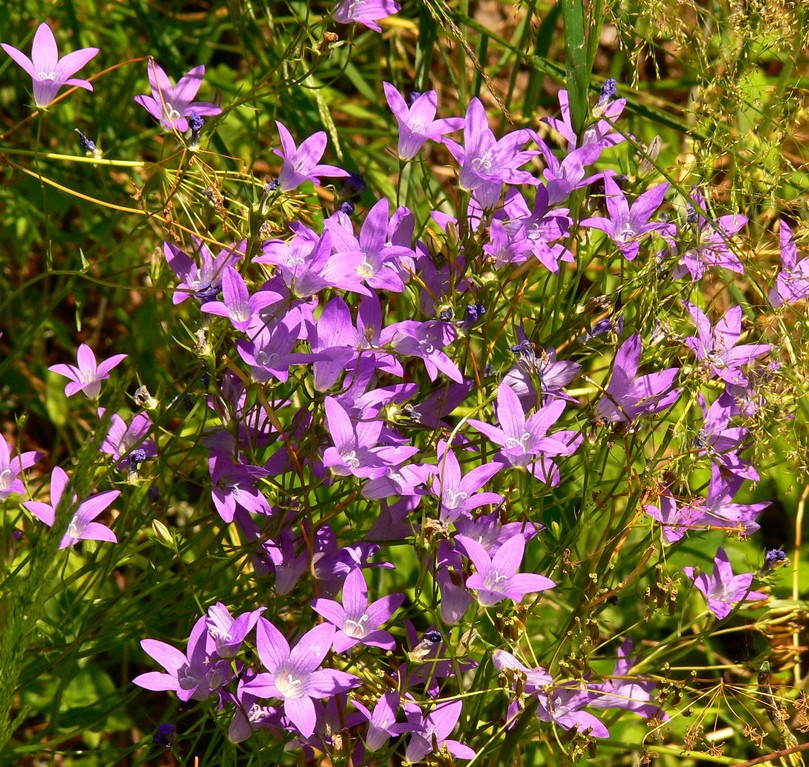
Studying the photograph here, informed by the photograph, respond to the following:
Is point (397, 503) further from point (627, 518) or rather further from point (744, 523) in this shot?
point (744, 523)

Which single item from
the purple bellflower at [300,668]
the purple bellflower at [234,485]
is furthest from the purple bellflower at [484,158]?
the purple bellflower at [300,668]

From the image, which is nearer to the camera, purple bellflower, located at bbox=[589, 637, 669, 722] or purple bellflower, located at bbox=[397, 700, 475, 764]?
purple bellflower, located at bbox=[397, 700, 475, 764]

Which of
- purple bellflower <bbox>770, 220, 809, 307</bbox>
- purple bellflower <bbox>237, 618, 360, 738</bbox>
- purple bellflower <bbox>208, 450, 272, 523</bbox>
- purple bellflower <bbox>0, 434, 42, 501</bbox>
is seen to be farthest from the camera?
purple bellflower <bbox>770, 220, 809, 307</bbox>

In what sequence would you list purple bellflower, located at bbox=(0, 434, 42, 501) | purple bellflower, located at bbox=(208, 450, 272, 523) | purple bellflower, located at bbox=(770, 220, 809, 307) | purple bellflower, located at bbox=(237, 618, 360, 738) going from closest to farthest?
purple bellflower, located at bbox=(237, 618, 360, 738), purple bellflower, located at bbox=(208, 450, 272, 523), purple bellflower, located at bbox=(0, 434, 42, 501), purple bellflower, located at bbox=(770, 220, 809, 307)

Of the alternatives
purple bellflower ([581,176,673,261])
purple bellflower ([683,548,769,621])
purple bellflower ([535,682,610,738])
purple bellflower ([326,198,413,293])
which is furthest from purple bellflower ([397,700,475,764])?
purple bellflower ([581,176,673,261])

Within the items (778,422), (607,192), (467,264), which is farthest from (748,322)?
(467,264)

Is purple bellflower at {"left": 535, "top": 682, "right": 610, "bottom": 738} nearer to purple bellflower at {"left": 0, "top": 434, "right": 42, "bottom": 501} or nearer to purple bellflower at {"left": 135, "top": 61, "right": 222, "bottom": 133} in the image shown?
purple bellflower at {"left": 0, "top": 434, "right": 42, "bottom": 501}
